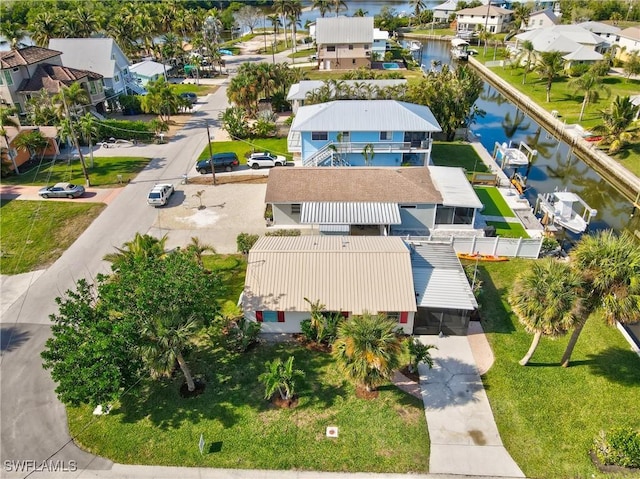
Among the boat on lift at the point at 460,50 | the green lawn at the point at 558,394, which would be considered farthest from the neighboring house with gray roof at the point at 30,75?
the boat on lift at the point at 460,50

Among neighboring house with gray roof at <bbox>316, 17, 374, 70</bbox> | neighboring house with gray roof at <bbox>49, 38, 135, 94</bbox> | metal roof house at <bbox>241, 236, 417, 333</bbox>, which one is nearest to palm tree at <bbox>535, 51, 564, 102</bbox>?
neighboring house with gray roof at <bbox>316, 17, 374, 70</bbox>

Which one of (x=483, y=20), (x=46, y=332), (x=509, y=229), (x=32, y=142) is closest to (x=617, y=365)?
(x=509, y=229)

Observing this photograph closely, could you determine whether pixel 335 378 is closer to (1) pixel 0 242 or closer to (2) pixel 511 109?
(1) pixel 0 242

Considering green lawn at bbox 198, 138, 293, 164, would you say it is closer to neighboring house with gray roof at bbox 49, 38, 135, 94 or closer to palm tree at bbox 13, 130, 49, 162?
palm tree at bbox 13, 130, 49, 162

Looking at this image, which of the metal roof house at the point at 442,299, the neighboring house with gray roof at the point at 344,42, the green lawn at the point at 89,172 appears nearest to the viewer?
the metal roof house at the point at 442,299

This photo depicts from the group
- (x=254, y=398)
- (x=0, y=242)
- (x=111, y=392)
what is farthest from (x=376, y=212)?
(x=0, y=242)

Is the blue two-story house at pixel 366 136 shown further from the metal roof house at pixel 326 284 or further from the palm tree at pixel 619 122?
the palm tree at pixel 619 122

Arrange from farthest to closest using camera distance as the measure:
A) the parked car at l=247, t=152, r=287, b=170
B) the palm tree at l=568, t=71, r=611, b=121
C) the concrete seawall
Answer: the palm tree at l=568, t=71, r=611, b=121
the parked car at l=247, t=152, r=287, b=170
the concrete seawall

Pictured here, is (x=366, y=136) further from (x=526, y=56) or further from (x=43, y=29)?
(x=43, y=29)
